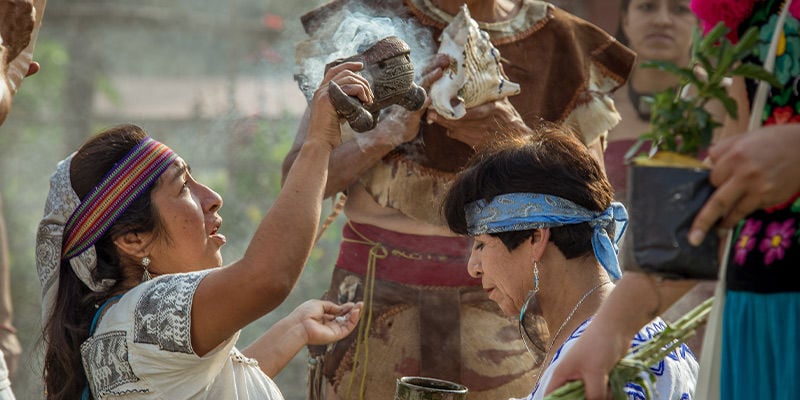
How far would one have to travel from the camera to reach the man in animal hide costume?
12.2 ft

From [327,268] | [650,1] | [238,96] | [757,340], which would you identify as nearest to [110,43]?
[238,96]

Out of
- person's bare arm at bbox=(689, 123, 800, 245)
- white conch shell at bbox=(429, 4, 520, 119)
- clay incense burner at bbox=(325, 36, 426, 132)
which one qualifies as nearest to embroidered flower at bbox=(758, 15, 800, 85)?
person's bare arm at bbox=(689, 123, 800, 245)

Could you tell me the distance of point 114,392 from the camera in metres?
2.73

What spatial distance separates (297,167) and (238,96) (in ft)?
17.7

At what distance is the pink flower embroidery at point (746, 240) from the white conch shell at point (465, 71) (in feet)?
4.89

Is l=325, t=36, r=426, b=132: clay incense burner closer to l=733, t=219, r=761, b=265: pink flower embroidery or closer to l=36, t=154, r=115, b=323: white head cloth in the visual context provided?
l=36, t=154, r=115, b=323: white head cloth

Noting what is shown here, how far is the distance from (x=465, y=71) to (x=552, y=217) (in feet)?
2.83

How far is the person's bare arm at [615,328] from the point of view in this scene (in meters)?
2.03

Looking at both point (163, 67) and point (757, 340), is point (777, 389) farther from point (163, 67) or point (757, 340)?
point (163, 67)

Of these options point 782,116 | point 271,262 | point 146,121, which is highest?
point 782,116

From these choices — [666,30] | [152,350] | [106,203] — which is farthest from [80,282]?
[666,30]

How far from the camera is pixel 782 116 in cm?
208

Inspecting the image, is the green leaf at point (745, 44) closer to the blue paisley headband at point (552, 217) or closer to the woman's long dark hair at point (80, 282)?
the blue paisley headband at point (552, 217)

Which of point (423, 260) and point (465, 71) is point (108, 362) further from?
point (465, 71)
